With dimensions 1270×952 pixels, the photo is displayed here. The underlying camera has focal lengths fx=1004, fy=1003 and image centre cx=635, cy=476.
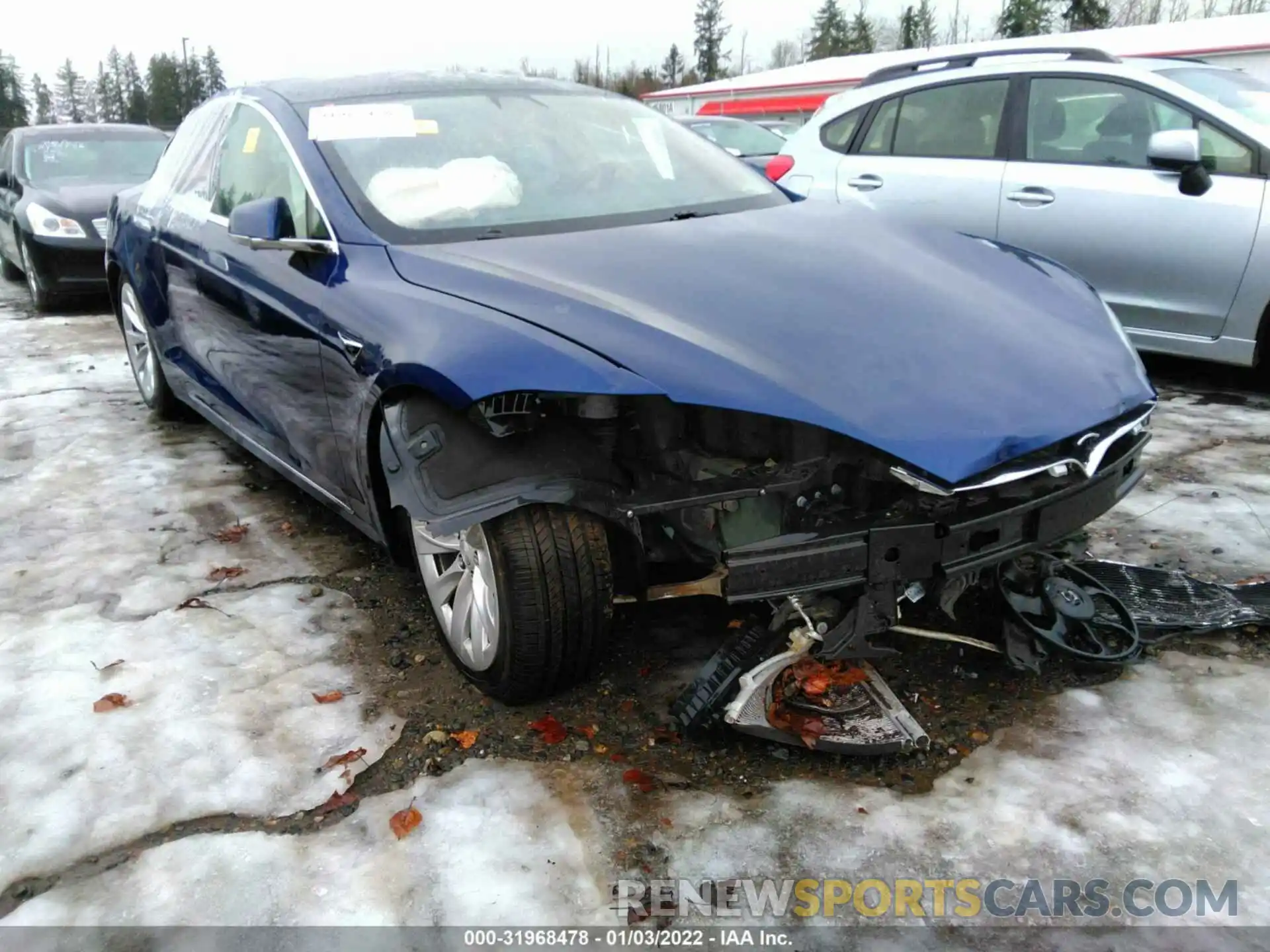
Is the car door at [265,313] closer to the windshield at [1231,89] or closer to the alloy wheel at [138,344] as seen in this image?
the alloy wheel at [138,344]

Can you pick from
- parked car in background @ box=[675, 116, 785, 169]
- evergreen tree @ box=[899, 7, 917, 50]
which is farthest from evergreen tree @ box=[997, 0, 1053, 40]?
parked car in background @ box=[675, 116, 785, 169]

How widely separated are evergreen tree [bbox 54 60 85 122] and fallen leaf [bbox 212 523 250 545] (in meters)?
108

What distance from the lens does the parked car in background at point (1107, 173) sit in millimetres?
4617

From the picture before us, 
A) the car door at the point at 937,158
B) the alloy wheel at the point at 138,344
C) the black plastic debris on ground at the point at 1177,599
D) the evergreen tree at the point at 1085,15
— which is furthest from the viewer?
the evergreen tree at the point at 1085,15

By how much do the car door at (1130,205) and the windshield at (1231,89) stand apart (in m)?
0.25

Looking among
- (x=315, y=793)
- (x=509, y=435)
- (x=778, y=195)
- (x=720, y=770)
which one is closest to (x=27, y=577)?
(x=315, y=793)

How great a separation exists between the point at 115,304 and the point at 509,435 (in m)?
3.98

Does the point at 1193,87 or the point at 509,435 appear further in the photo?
the point at 1193,87

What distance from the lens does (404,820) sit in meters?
2.21

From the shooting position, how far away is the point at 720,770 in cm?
236

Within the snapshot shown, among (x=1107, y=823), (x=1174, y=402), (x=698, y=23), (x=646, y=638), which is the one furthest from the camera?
(x=698, y=23)

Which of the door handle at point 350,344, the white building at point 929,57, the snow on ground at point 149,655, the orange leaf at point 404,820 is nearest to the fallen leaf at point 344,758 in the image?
the snow on ground at point 149,655

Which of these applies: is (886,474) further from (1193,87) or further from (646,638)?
(1193,87)

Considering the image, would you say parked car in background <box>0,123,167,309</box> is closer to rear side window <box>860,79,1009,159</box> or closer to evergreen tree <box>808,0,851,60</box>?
rear side window <box>860,79,1009,159</box>
